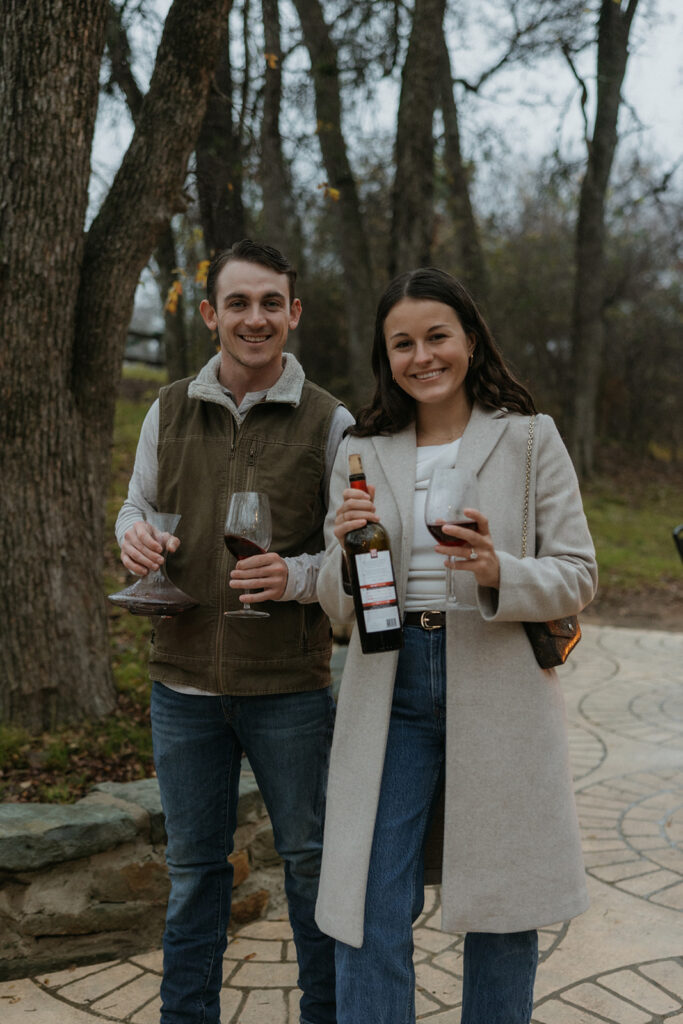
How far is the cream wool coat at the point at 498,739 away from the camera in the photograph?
2.10m

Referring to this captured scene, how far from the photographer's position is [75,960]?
3.31 meters

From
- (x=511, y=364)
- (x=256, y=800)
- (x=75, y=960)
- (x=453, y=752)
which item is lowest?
(x=75, y=960)

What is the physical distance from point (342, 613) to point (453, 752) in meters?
0.41

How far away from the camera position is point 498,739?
2.13 metres

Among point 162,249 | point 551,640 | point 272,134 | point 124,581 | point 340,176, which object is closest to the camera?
point 551,640

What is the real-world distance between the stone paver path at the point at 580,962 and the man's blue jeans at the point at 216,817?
56 centimetres


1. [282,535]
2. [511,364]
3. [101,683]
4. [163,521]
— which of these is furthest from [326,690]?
[101,683]

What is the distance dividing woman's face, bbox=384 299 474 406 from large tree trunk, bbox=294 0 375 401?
7436 mm

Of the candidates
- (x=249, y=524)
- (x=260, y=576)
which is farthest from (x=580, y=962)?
(x=249, y=524)

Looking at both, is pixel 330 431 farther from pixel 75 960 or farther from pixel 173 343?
pixel 173 343

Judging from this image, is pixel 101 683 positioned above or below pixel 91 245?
below

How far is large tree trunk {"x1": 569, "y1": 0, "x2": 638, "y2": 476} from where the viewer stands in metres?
13.0

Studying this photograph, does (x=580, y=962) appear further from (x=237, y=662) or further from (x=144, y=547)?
(x=144, y=547)

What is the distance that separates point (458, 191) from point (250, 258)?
12.2 m
